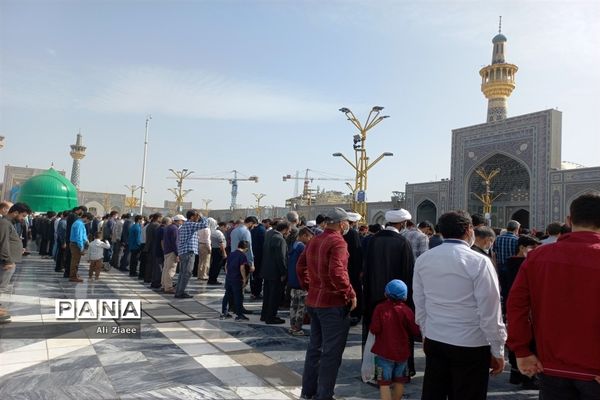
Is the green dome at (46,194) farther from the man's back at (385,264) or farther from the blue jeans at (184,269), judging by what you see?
the man's back at (385,264)

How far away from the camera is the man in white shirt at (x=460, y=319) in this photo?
2.46 metres

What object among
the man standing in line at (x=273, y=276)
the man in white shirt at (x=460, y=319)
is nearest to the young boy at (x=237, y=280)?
the man standing in line at (x=273, y=276)

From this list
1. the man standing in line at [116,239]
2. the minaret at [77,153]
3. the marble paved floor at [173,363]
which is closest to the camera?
the marble paved floor at [173,363]

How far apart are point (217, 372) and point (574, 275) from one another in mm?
3168

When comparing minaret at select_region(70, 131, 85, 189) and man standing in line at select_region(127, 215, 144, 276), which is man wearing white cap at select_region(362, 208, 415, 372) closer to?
man standing in line at select_region(127, 215, 144, 276)

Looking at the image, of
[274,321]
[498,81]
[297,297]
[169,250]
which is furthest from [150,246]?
[498,81]

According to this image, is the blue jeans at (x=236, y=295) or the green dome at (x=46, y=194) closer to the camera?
the blue jeans at (x=236, y=295)

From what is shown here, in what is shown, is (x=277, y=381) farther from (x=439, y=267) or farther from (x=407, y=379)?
(x=439, y=267)

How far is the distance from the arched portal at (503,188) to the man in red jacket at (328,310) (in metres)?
25.0

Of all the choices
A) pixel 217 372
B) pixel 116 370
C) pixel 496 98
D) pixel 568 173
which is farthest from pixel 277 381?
pixel 496 98

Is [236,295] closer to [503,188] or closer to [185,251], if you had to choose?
[185,251]

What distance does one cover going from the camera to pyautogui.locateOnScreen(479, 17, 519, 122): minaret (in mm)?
30391

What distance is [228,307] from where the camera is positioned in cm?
695

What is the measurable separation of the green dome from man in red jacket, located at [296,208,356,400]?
23739 millimetres
